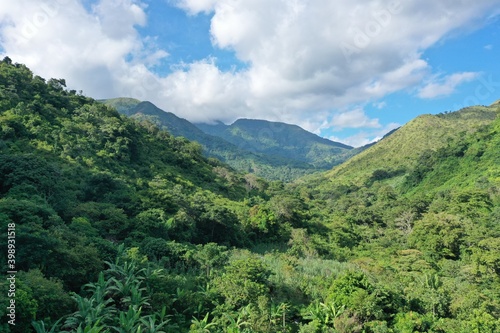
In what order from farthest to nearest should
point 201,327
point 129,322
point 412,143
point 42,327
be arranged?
point 412,143 < point 201,327 < point 129,322 < point 42,327

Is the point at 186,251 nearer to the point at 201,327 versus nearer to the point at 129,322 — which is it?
the point at 201,327

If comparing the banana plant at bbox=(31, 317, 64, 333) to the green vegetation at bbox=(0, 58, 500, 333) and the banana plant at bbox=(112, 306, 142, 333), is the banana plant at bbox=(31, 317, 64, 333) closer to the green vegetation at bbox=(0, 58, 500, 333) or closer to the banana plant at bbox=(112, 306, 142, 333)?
the green vegetation at bbox=(0, 58, 500, 333)

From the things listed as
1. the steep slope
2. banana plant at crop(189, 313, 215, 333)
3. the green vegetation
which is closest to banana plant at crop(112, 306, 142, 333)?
the green vegetation

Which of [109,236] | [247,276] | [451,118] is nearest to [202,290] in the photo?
[247,276]

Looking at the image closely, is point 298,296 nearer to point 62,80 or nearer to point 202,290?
point 202,290

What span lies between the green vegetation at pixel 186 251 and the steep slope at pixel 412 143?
6766cm

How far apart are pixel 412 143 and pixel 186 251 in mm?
135933

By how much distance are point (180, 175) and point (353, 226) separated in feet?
98.3

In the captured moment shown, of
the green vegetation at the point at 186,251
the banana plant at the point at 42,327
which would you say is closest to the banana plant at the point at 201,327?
the green vegetation at the point at 186,251

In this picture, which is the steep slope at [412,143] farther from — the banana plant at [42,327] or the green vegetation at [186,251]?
the banana plant at [42,327]

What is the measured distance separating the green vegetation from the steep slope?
67655 mm

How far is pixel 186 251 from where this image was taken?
25094 mm

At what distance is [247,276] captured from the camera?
1989 cm

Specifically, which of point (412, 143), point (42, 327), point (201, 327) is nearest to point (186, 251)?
point (201, 327)
